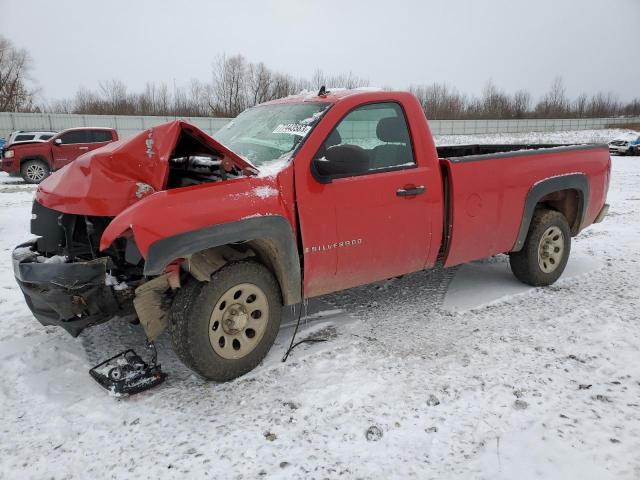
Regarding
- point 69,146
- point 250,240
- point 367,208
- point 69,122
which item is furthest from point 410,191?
point 69,122

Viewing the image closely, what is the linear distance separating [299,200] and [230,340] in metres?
1.04

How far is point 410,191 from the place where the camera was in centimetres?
382

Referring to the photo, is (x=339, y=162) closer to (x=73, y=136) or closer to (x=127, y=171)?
(x=127, y=171)

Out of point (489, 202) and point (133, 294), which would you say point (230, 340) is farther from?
point (489, 202)

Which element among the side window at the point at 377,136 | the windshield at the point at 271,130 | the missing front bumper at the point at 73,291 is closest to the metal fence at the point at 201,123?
the windshield at the point at 271,130

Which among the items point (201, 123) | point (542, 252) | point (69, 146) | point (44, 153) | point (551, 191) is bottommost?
point (542, 252)

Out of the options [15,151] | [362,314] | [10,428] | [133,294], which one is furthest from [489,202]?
[15,151]

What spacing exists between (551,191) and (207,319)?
358 cm

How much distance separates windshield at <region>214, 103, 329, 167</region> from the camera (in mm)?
3582

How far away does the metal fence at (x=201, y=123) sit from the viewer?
29.8 metres

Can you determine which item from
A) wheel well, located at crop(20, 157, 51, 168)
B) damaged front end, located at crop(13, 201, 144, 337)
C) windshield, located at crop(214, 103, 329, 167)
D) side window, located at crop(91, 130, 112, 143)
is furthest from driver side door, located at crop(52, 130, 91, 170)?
damaged front end, located at crop(13, 201, 144, 337)

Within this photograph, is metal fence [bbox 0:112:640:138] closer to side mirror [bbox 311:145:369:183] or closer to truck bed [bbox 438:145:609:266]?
truck bed [bbox 438:145:609:266]

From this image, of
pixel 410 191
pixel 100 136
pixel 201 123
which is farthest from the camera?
pixel 201 123

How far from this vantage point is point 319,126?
355 cm
